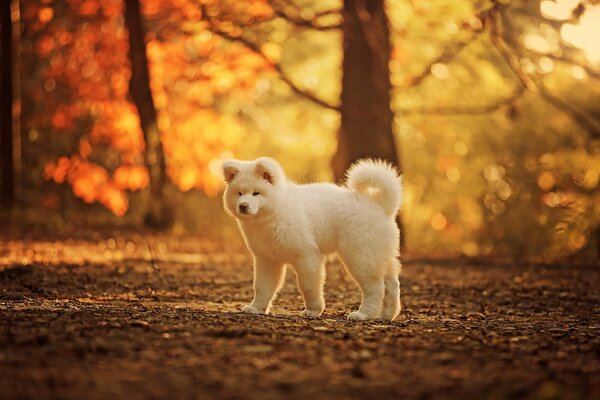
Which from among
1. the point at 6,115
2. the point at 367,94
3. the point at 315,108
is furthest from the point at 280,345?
the point at 315,108

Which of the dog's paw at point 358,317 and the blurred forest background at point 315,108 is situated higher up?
the blurred forest background at point 315,108

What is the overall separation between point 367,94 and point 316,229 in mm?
8466

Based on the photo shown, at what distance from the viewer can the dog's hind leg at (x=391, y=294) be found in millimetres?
8000

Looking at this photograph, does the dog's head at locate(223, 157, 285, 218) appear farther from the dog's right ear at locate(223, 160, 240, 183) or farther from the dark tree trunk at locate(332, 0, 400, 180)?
the dark tree trunk at locate(332, 0, 400, 180)

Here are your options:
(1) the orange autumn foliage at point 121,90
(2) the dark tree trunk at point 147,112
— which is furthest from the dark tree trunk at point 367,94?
(2) the dark tree trunk at point 147,112

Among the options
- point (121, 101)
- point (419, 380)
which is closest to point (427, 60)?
point (121, 101)

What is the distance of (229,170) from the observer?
25.8 ft

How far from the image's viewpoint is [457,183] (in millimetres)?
25859

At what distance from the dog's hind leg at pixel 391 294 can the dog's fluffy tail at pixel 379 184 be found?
1.68ft

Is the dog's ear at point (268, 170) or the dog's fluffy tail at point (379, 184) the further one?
the dog's fluffy tail at point (379, 184)

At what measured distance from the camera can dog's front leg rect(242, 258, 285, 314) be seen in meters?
7.88

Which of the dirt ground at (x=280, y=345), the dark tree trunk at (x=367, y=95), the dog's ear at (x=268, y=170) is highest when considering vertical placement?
the dark tree trunk at (x=367, y=95)

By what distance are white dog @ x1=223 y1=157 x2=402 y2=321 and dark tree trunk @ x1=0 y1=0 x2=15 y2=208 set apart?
13.8 m

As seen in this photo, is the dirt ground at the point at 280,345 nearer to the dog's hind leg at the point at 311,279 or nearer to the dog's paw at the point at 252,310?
the dog's hind leg at the point at 311,279
